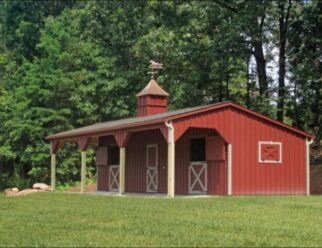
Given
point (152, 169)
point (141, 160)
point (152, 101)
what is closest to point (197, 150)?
point (152, 169)

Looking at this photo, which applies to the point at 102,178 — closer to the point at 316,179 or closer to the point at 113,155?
the point at 113,155

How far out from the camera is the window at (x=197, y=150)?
20597mm

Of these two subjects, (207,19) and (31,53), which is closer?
(207,19)

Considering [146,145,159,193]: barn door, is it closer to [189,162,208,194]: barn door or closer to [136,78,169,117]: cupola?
[189,162,208,194]: barn door

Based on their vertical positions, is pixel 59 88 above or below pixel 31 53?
below

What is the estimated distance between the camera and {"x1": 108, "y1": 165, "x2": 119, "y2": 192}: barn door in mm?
25625

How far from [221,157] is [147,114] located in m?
6.91

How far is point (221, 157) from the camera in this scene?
64.3 feet

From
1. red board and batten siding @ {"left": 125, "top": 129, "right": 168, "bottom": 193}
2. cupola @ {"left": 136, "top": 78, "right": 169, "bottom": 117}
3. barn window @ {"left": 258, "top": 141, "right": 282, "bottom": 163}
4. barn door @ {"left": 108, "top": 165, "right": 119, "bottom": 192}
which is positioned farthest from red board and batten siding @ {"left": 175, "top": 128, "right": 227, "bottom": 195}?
cupola @ {"left": 136, "top": 78, "right": 169, "bottom": 117}

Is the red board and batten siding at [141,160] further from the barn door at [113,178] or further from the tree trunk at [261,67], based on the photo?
the tree trunk at [261,67]

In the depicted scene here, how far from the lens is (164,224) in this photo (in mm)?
10523

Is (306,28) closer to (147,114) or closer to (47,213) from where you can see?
(147,114)

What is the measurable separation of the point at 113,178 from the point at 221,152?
25.0 ft

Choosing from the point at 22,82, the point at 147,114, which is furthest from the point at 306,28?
the point at 22,82
